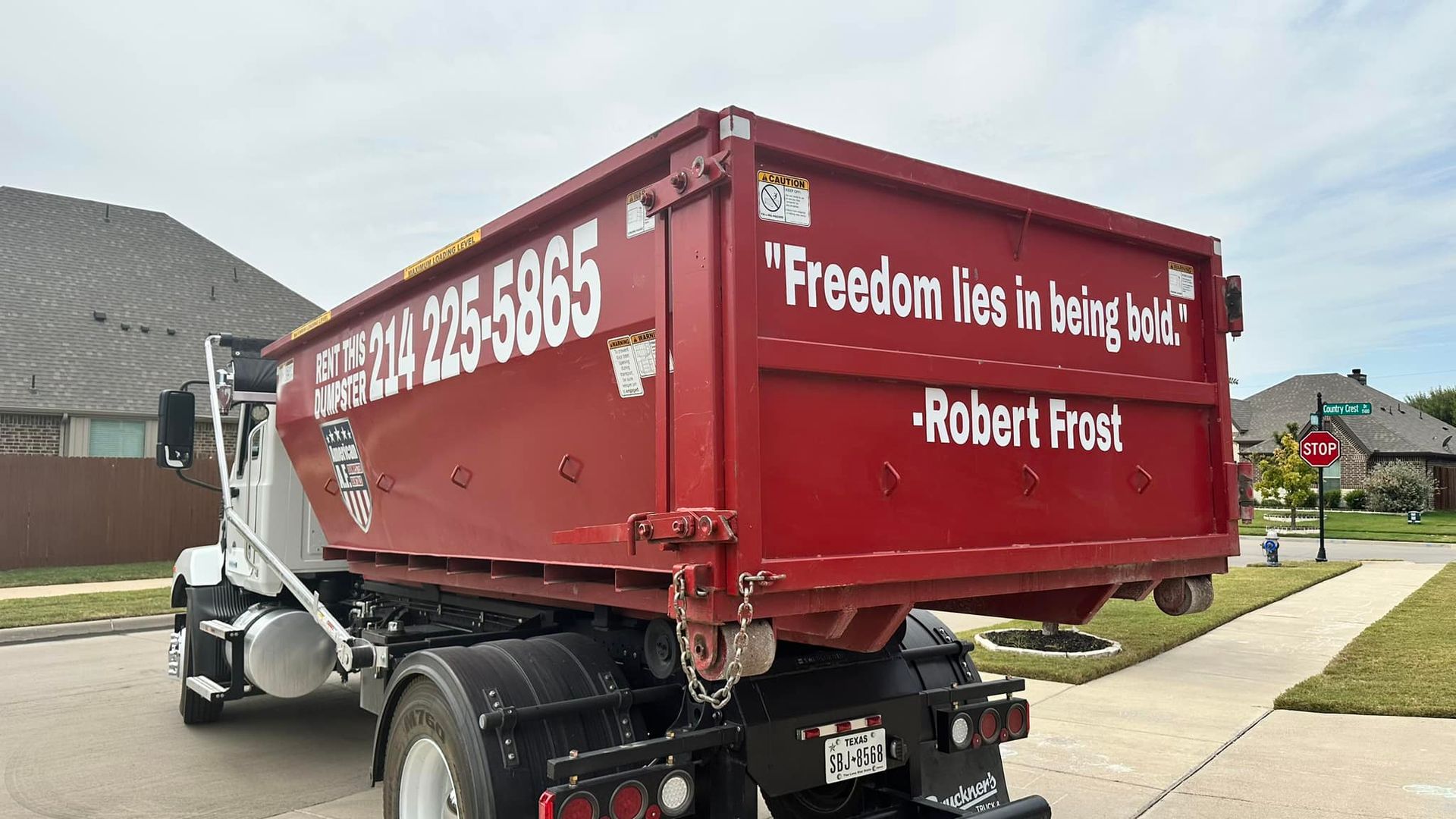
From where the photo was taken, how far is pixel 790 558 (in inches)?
117

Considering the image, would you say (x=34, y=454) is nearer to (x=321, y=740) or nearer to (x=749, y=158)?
(x=321, y=740)

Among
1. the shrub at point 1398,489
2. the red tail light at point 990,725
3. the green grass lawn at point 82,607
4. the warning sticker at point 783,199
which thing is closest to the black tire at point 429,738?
the warning sticker at point 783,199

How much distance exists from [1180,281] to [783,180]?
228 centimetres

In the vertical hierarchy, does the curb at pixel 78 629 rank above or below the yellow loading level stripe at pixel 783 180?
below

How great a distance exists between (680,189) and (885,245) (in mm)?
808

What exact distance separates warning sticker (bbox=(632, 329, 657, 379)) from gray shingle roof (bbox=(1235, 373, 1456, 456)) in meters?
56.0

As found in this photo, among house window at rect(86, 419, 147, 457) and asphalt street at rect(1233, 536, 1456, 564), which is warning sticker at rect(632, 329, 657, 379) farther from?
house window at rect(86, 419, 147, 457)

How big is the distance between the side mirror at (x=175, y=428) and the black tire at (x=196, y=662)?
1.02 metres

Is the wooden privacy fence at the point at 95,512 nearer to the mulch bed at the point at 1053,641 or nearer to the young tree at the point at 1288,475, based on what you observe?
the mulch bed at the point at 1053,641

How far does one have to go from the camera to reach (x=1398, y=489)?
148 ft

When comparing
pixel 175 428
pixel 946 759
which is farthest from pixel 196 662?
pixel 946 759

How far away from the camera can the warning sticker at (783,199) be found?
10.0 feet

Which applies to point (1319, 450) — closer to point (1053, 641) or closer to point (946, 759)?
point (1053, 641)

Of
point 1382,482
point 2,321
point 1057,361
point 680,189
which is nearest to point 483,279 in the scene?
point 680,189
